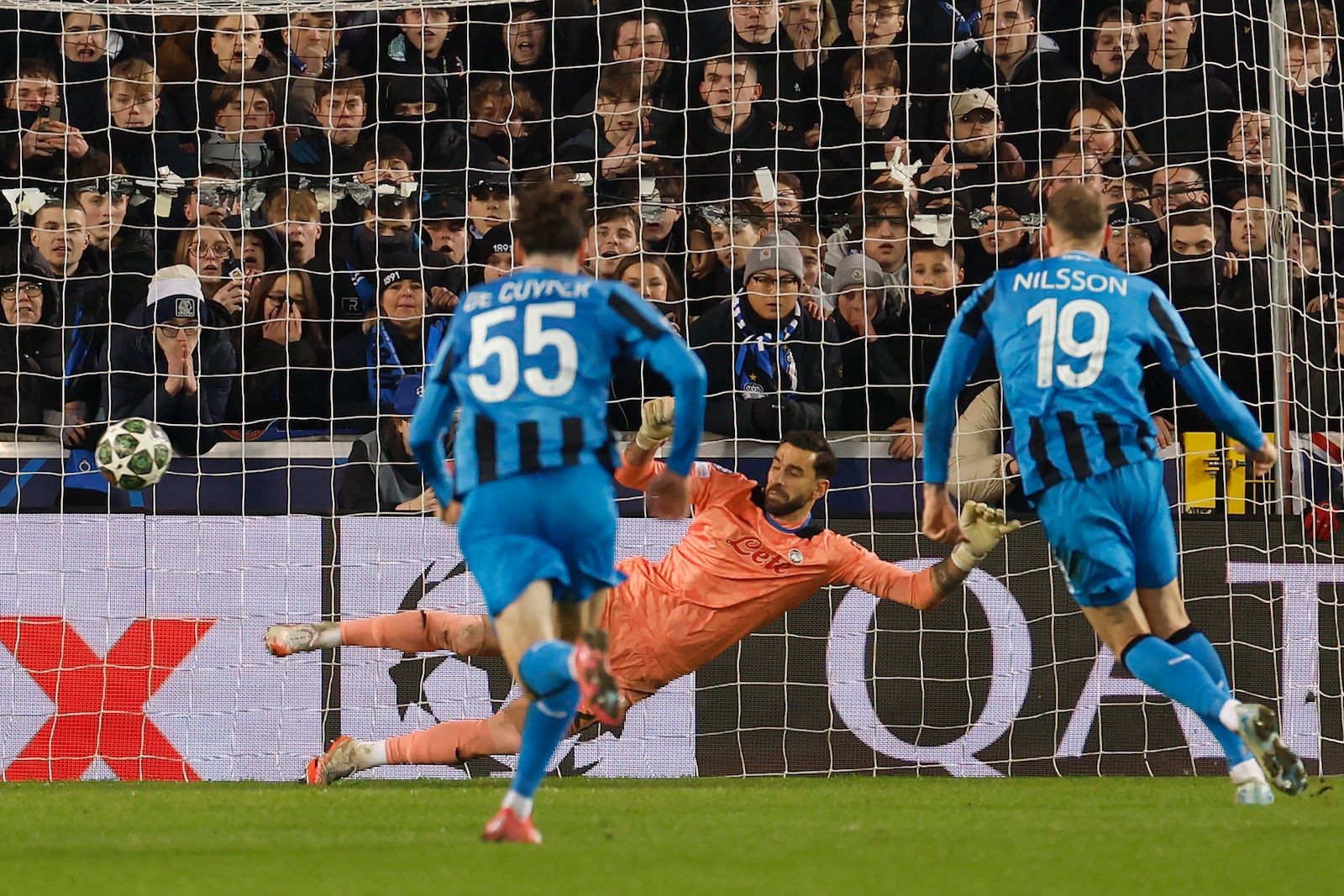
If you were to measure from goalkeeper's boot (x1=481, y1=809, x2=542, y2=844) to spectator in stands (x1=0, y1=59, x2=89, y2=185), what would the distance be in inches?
268

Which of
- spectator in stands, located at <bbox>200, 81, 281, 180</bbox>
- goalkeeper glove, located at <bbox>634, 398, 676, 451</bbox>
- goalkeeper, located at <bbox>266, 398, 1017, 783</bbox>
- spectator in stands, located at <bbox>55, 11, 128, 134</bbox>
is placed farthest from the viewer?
spectator in stands, located at <bbox>55, 11, 128, 134</bbox>

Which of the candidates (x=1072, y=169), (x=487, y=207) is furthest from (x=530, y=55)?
(x=1072, y=169)

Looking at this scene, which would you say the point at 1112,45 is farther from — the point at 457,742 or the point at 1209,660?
the point at 457,742

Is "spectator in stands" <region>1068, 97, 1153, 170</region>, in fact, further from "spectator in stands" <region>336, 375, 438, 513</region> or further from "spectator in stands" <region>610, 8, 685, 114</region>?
"spectator in stands" <region>336, 375, 438, 513</region>

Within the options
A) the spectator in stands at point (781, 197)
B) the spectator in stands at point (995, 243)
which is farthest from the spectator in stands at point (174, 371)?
the spectator in stands at point (995, 243)

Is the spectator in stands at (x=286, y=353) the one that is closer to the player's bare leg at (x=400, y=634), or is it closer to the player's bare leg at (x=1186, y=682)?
the player's bare leg at (x=400, y=634)

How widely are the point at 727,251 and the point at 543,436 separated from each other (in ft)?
16.9

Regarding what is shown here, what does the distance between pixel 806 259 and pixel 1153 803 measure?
4221mm

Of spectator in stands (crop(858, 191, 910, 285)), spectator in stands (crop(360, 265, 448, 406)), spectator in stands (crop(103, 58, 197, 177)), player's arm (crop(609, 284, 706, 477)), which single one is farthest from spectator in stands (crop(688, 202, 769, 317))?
player's arm (crop(609, 284, 706, 477))

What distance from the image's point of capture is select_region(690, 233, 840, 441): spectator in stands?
9445 mm

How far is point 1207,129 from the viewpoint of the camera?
9.91 meters

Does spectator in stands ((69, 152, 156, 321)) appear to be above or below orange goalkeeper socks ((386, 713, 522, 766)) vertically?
above

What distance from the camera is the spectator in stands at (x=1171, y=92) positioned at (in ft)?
33.9

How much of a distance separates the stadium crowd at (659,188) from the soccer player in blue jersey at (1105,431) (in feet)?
9.94
